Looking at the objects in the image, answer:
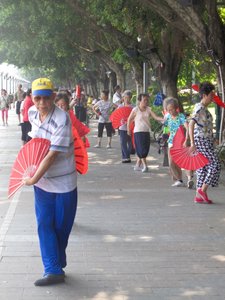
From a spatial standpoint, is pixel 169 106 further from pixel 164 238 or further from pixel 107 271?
pixel 107 271

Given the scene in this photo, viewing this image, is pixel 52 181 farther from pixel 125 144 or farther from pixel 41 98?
pixel 125 144

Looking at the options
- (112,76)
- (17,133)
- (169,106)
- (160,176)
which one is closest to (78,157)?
(169,106)

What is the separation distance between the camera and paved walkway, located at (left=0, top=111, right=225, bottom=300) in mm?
5000

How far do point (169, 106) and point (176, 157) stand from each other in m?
1.57

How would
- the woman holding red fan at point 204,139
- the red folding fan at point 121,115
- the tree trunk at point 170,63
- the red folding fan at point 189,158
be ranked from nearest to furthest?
the woman holding red fan at point 204,139 < the red folding fan at point 189,158 < the red folding fan at point 121,115 < the tree trunk at point 170,63

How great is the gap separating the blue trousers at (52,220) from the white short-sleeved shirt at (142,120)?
7.00 metres

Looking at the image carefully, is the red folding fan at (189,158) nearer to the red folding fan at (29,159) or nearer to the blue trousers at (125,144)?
the red folding fan at (29,159)

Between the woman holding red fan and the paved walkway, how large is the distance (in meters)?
0.41

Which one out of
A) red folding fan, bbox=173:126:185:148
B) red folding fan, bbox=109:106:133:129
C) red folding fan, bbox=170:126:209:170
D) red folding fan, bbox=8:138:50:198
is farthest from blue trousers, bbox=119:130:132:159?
red folding fan, bbox=8:138:50:198

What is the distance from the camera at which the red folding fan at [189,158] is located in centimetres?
841

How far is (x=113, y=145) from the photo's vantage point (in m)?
18.4

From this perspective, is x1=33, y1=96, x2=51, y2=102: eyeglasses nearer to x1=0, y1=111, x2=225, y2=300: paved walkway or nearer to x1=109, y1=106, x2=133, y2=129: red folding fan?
x1=0, y1=111, x2=225, y2=300: paved walkway

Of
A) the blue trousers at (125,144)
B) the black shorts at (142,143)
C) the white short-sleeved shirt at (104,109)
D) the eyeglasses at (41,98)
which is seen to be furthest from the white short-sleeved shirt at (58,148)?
the white short-sleeved shirt at (104,109)

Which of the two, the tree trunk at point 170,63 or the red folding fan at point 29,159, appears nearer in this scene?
the red folding fan at point 29,159
